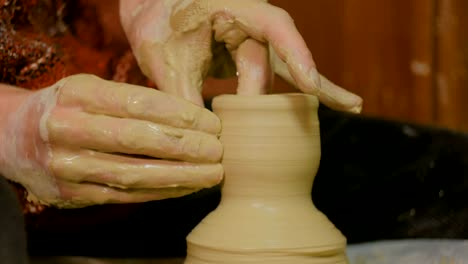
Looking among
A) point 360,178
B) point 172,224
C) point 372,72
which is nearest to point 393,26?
point 372,72

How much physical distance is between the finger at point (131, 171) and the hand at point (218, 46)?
17 centimetres

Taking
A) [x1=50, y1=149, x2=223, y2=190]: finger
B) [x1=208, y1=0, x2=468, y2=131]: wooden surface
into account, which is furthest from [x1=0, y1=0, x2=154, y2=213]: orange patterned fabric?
[x1=208, y1=0, x2=468, y2=131]: wooden surface

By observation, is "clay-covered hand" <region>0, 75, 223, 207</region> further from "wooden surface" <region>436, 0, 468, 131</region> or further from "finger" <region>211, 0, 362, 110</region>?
"wooden surface" <region>436, 0, 468, 131</region>

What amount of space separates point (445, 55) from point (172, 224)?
5.17 ft

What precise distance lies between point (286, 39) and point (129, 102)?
0.85ft

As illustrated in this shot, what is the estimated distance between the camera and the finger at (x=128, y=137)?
103cm

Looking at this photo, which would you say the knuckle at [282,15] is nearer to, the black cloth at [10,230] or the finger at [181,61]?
the finger at [181,61]

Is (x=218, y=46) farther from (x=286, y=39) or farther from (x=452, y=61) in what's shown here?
(x=452, y=61)

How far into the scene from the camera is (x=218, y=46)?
1304mm

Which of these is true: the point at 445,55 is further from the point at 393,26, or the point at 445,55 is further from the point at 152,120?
the point at 152,120

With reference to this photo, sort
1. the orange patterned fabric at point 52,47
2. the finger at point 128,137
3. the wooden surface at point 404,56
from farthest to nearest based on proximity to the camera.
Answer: the wooden surface at point 404,56 < the orange patterned fabric at point 52,47 < the finger at point 128,137

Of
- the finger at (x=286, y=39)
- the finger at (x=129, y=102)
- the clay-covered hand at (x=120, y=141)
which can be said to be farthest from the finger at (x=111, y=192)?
the finger at (x=286, y=39)

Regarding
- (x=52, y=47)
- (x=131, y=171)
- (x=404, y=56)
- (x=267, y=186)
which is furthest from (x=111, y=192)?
(x=404, y=56)

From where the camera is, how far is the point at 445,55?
2.82m
